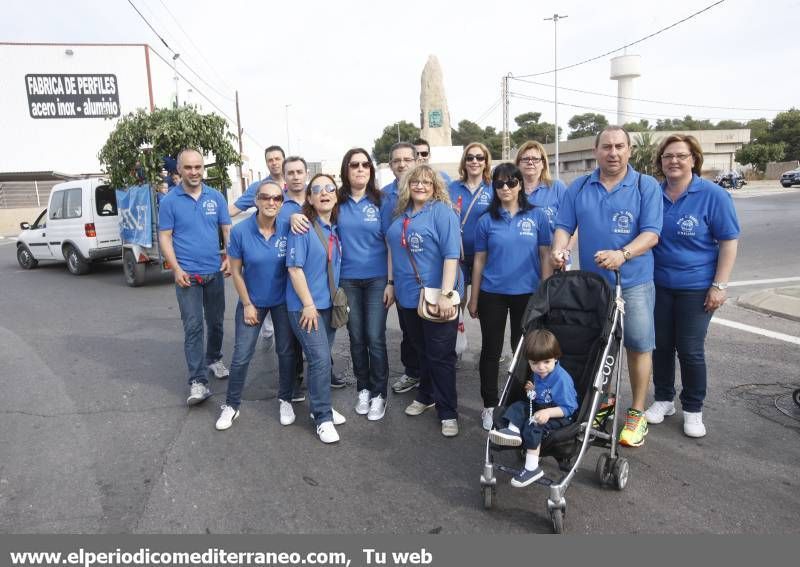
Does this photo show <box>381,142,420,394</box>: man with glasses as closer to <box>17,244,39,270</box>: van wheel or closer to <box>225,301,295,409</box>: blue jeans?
<box>225,301,295,409</box>: blue jeans

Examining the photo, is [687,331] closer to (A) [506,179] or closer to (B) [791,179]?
(A) [506,179]

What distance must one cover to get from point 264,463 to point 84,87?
34.8 m

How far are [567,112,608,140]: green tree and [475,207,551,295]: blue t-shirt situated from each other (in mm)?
→ 88666

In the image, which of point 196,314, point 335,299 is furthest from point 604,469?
point 196,314

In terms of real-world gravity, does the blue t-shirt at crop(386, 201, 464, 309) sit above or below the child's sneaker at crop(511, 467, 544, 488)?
above

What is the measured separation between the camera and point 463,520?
3059 mm

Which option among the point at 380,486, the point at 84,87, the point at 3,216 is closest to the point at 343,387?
the point at 380,486

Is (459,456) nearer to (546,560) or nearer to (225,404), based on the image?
(546,560)

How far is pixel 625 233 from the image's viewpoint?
3691 millimetres

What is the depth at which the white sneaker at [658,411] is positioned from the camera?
13.8ft

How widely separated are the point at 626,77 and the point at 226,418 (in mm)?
92059

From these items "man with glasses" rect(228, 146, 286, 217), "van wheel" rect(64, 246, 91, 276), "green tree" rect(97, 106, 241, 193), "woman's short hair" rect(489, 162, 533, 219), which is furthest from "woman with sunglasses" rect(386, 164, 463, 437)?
"van wheel" rect(64, 246, 91, 276)

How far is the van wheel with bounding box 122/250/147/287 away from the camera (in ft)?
34.2

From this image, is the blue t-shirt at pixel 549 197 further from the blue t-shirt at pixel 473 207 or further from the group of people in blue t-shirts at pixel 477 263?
the blue t-shirt at pixel 473 207
